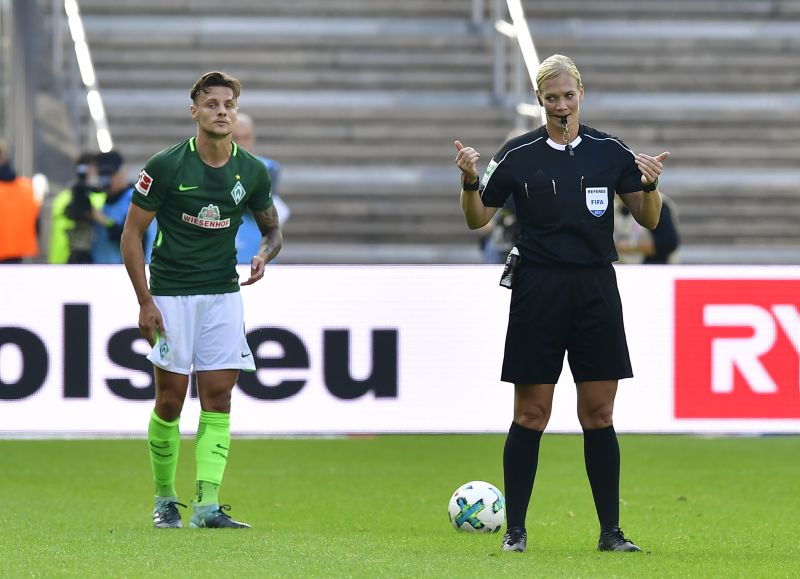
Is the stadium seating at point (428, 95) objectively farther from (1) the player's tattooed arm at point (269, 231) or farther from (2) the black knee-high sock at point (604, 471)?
(2) the black knee-high sock at point (604, 471)

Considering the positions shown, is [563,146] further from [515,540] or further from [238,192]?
[238,192]

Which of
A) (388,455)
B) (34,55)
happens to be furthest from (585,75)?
(388,455)

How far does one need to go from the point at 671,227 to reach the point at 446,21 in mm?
8201

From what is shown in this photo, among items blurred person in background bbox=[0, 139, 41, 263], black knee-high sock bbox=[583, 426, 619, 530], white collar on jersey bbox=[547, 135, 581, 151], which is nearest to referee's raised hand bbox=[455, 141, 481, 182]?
white collar on jersey bbox=[547, 135, 581, 151]

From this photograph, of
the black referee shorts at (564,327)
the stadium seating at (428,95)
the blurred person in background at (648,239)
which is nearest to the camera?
the black referee shorts at (564,327)

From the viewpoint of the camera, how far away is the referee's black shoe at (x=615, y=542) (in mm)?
6684

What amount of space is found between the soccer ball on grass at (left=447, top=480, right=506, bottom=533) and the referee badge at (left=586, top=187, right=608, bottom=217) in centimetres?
151

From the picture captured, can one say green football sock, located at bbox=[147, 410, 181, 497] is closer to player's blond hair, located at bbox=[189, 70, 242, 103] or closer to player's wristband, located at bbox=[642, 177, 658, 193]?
player's blond hair, located at bbox=[189, 70, 242, 103]

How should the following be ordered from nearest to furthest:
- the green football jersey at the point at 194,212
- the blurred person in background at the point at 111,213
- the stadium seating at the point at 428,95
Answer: the green football jersey at the point at 194,212, the blurred person in background at the point at 111,213, the stadium seating at the point at 428,95

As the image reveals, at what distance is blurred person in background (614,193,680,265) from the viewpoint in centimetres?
1276

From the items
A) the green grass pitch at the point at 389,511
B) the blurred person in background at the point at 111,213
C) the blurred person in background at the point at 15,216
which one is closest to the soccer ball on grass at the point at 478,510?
the green grass pitch at the point at 389,511

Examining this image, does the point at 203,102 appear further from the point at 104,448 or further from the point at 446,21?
the point at 446,21

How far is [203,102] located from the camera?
748 cm

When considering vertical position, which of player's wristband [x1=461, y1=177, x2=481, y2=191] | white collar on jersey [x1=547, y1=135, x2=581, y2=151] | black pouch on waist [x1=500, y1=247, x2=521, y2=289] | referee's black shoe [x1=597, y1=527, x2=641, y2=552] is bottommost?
referee's black shoe [x1=597, y1=527, x2=641, y2=552]
